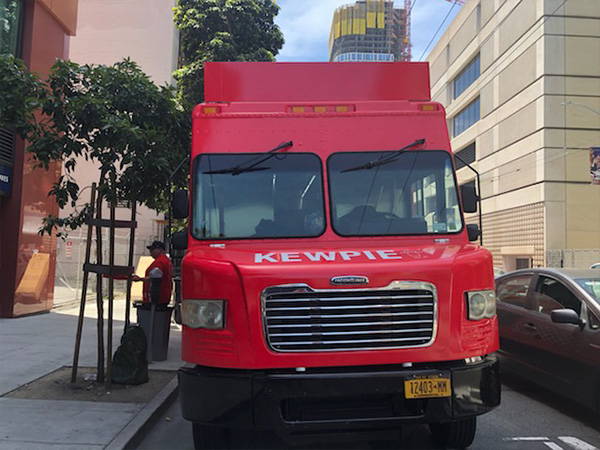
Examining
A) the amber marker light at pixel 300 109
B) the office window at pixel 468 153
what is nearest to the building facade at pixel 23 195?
the amber marker light at pixel 300 109

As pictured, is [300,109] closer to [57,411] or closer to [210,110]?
[210,110]

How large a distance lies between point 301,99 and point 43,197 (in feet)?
31.7

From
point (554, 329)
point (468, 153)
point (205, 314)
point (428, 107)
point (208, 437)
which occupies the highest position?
point (468, 153)

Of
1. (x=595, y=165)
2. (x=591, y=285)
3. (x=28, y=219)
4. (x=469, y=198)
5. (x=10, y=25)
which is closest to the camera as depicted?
(x=469, y=198)

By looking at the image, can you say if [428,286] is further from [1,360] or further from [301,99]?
[1,360]

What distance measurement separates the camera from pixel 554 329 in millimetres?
5906

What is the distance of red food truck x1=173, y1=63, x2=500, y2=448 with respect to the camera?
381 centimetres

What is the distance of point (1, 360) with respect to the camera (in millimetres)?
7730

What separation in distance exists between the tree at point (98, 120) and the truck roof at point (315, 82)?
41.7 inches

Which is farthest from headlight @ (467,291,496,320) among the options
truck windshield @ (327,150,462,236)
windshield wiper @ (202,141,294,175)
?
windshield wiper @ (202,141,294,175)

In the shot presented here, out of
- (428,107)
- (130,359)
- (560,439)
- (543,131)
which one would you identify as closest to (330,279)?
(428,107)

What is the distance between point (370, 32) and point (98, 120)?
3919 inches

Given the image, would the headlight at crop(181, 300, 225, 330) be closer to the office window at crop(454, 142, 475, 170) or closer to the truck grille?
the truck grille

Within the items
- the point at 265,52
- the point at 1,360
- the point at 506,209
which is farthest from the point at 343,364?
the point at 506,209
